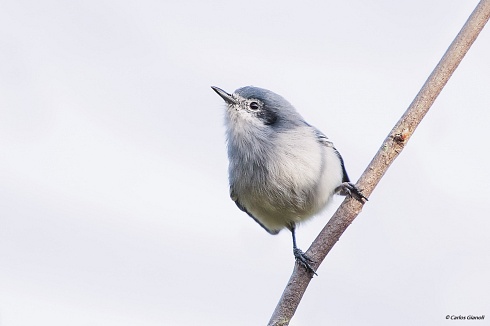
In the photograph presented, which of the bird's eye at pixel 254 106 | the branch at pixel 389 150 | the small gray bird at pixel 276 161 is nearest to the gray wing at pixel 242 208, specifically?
the small gray bird at pixel 276 161

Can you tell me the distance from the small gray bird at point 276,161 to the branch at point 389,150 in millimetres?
1220

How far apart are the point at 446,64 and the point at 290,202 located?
87.5 inches

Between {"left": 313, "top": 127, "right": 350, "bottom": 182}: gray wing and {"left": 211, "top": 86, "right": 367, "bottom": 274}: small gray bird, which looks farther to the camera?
{"left": 313, "top": 127, "right": 350, "bottom": 182}: gray wing

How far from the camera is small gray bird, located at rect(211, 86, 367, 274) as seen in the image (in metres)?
5.71

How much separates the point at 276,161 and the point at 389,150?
67.7 inches

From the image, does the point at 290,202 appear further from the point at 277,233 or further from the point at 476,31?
the point at 476,31

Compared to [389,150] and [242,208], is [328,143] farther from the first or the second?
[389,150]

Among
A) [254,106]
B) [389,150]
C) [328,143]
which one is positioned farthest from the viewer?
[328,143]

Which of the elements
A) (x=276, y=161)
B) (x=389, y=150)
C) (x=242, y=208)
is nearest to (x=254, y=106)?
(x=276, y=161)

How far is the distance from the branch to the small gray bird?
1220 mm

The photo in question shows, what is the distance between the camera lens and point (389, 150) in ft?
13.5

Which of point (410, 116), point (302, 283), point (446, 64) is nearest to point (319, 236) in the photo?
point (302, 283)

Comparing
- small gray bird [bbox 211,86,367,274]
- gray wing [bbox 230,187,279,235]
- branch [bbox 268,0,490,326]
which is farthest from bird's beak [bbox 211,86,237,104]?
branch [bbox 268,0,490,326]

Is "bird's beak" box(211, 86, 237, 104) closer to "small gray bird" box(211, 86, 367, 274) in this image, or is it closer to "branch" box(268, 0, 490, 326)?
A: "small gray bird" box(211, 86, 367, 274)
